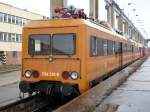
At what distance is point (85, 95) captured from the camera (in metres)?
11.6

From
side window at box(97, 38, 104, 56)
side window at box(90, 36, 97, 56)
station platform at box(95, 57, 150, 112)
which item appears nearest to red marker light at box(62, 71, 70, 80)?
side window at box(90, 36, 97, 56)

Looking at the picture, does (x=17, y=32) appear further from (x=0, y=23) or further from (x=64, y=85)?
(x=64, y=85)

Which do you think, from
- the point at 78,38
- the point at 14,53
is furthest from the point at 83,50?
the point at 14,53

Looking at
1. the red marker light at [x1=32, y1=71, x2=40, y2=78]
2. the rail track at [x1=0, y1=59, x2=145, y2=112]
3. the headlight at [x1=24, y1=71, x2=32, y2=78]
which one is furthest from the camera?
the headlight at [x1=24, y1=71, x2=32, y2=78]

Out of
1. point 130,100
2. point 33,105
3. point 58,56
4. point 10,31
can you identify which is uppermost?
point 10,31

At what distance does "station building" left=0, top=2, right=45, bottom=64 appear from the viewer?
195ft

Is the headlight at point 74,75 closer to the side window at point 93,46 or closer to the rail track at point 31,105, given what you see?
the side window at point 93,46

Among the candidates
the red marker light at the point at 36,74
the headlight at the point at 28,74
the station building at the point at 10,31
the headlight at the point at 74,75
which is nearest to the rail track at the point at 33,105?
the headlight at the point at 74,75

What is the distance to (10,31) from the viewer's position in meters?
62.7

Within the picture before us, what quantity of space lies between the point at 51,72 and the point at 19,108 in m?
1.48

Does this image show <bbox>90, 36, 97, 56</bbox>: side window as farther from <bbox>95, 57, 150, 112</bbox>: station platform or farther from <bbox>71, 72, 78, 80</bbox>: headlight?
<bbox>95, 57, 150, 112</bbox>: station platform

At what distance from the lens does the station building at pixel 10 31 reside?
59562 millimetres

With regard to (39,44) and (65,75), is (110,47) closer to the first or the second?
(39,44)

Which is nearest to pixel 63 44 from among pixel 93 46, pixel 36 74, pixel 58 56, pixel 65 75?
pixel 58 56
